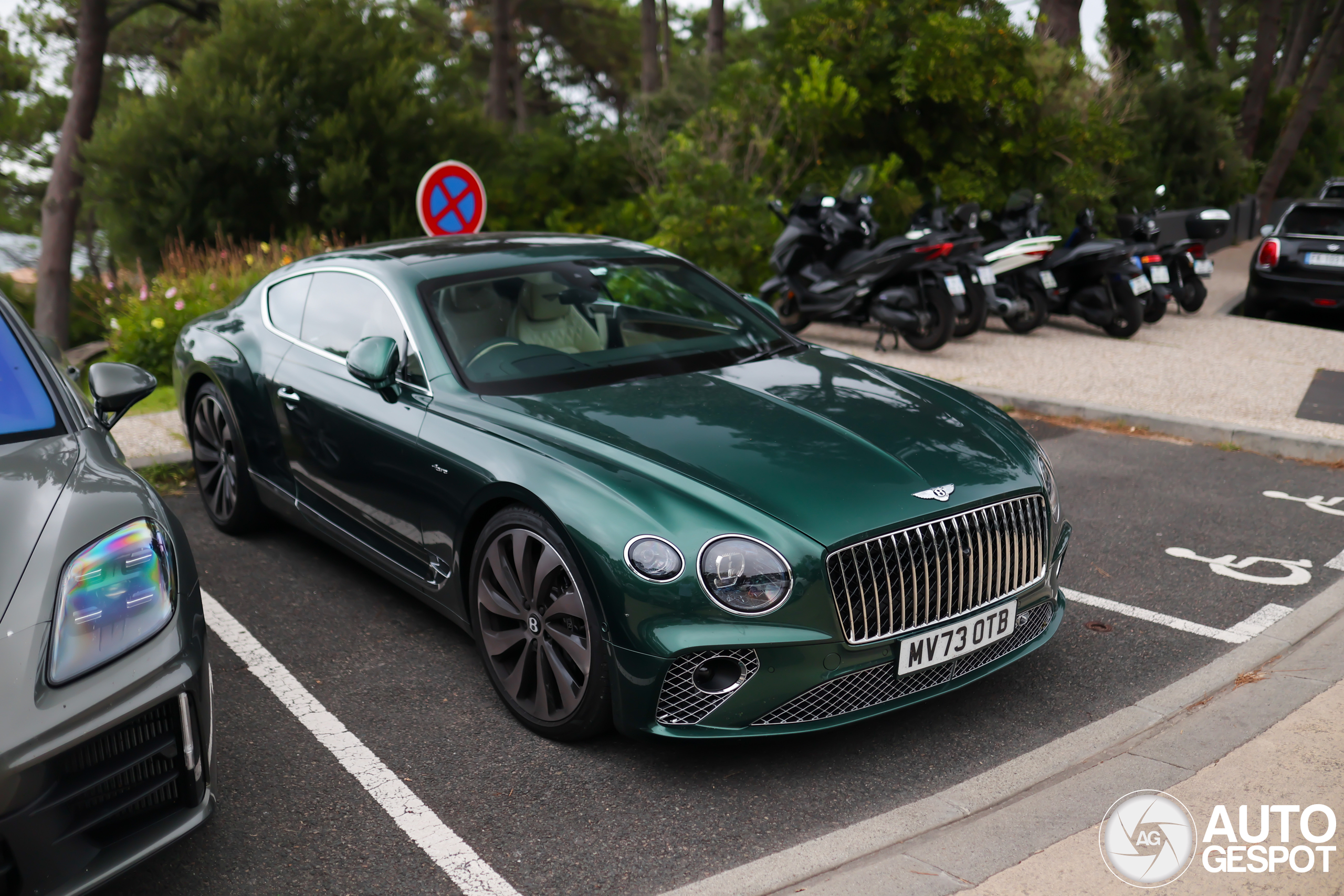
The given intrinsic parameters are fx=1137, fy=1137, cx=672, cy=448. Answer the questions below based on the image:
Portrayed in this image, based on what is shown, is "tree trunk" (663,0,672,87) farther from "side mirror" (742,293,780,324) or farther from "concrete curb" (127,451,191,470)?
"side mirror" (742,293,780,324)

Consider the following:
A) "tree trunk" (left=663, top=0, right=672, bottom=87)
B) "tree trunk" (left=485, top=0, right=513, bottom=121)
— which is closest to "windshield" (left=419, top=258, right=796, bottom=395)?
"tree trunk" (left=485, top=0, right=513, bottom=121)

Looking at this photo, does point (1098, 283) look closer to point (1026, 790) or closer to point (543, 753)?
point (1026, 790)

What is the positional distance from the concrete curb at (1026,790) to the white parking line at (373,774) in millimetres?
528

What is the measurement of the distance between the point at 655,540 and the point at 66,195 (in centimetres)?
1951

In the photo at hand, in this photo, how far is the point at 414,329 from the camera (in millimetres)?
4398

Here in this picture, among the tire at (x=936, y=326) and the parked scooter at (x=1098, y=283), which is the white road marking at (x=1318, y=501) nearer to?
the tire at (x=936, y=326)

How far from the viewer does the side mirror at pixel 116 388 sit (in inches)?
143

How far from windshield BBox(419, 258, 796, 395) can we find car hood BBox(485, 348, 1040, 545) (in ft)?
0.45

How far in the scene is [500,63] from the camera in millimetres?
24547

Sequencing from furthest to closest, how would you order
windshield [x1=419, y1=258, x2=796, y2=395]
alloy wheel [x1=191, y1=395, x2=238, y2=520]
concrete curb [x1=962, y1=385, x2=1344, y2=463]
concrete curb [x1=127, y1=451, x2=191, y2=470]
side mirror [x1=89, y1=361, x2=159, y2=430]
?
concrete curb [x1=962, y1=385, x2=1344, y2=463]
concrete curb [x1=127, y1=451, x2=191, y2=470]
alloy wheel [x1=191, y1=395, x2=238, y2=520]
windshield [x1=419, y1=258, x2=796, y2=395]
side mirror [x1=89, y1=361, x2=159, y2=430]

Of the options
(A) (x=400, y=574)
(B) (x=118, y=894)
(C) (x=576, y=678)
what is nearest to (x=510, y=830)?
(C) (x=576, y=678)

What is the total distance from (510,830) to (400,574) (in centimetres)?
141

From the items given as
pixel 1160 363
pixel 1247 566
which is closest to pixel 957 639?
pixel 1247 566

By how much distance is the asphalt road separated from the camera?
9.93ft
